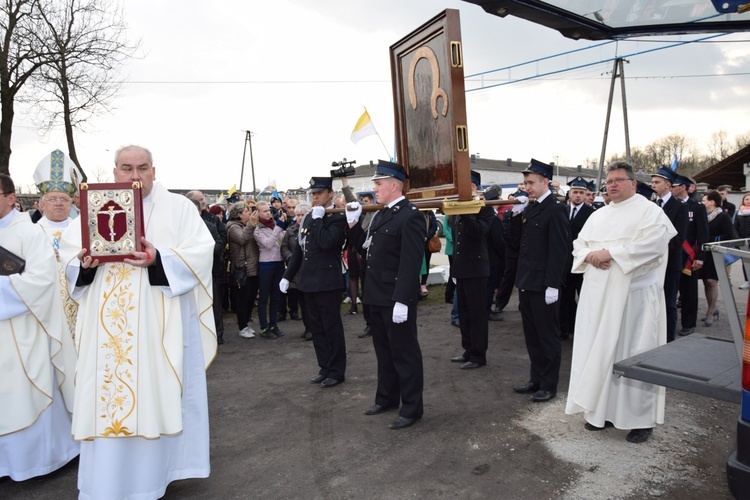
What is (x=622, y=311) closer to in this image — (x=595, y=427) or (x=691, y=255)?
(x=595, y=427)

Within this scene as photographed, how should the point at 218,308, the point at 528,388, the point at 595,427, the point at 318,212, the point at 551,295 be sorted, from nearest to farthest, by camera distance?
the point at 595,427 → the point at 551,295 → the point at 528,388 → the point at 318,212 → the point at 218,308

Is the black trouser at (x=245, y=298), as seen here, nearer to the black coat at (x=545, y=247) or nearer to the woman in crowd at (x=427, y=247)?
the woman in crowd at (x=427, y=247)

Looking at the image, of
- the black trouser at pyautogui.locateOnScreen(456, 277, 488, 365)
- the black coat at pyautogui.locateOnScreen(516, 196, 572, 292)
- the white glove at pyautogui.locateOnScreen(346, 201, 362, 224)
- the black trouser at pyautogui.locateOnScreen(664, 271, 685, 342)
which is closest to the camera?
the black coat at pyautogui.locateOnScreen(516, 196, 572, 292)

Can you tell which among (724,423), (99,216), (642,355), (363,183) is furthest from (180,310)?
(363,183)

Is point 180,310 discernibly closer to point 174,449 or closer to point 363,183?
point 174,449

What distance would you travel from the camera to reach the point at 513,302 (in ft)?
34.7

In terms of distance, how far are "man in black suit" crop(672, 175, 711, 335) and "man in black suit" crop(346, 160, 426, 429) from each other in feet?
15.6

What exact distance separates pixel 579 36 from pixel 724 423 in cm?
337

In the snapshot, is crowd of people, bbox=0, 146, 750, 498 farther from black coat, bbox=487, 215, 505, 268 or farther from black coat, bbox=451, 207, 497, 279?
black coat, bbox=487, 215, 505, 268

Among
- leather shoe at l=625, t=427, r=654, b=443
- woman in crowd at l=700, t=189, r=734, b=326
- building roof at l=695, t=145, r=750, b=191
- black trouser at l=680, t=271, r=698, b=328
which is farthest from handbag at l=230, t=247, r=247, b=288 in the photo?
building roof at l=695, t=145, r=750, b=191

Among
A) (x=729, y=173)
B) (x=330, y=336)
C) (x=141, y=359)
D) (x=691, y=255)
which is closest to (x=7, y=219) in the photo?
(x=141, y=359)

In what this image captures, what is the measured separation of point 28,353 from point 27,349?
3 centimetres

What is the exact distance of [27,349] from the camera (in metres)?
3.99

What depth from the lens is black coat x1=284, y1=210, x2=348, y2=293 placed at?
600 cm
